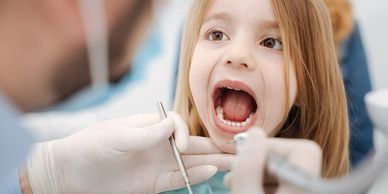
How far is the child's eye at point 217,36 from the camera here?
102cm

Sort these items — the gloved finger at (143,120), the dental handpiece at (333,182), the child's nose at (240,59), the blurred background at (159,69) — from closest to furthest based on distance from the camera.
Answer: the dental handpiece at (333,182) < the child's nose at (240,59) < the gloved finger at (143,120) < the blurred background at (159,69)

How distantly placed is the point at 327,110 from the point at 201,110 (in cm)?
25

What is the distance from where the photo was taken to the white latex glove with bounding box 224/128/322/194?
2.72ft

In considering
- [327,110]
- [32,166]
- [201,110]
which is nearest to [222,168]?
[201,110]

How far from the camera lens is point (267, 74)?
3.25ft

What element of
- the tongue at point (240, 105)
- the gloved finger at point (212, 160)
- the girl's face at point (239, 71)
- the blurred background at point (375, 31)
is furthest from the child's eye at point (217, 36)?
the blurred background at point (375, 31)

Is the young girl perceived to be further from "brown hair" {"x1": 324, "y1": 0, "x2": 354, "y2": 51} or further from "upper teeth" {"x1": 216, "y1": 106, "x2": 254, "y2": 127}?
"brown hair" {"x1": 324, "y1": 0, "x2": 354, "y2": 51}

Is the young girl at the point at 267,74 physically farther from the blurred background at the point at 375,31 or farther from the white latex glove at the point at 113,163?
the blurred background at the point at 375,31

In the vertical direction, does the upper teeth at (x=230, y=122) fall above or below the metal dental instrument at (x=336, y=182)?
above

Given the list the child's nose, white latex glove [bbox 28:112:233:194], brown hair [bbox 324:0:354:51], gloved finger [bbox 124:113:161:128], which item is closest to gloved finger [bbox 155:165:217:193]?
white latex glove [bbox 28:112:233:194]

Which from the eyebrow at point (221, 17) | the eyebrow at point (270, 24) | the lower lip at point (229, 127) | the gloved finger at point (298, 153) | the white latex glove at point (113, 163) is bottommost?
the white latex glove at point (113, 163)

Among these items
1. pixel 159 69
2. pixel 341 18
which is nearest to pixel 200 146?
pixel 159 69

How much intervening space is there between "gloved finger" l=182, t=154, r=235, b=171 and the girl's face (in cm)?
2

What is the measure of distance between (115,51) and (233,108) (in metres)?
0.36
